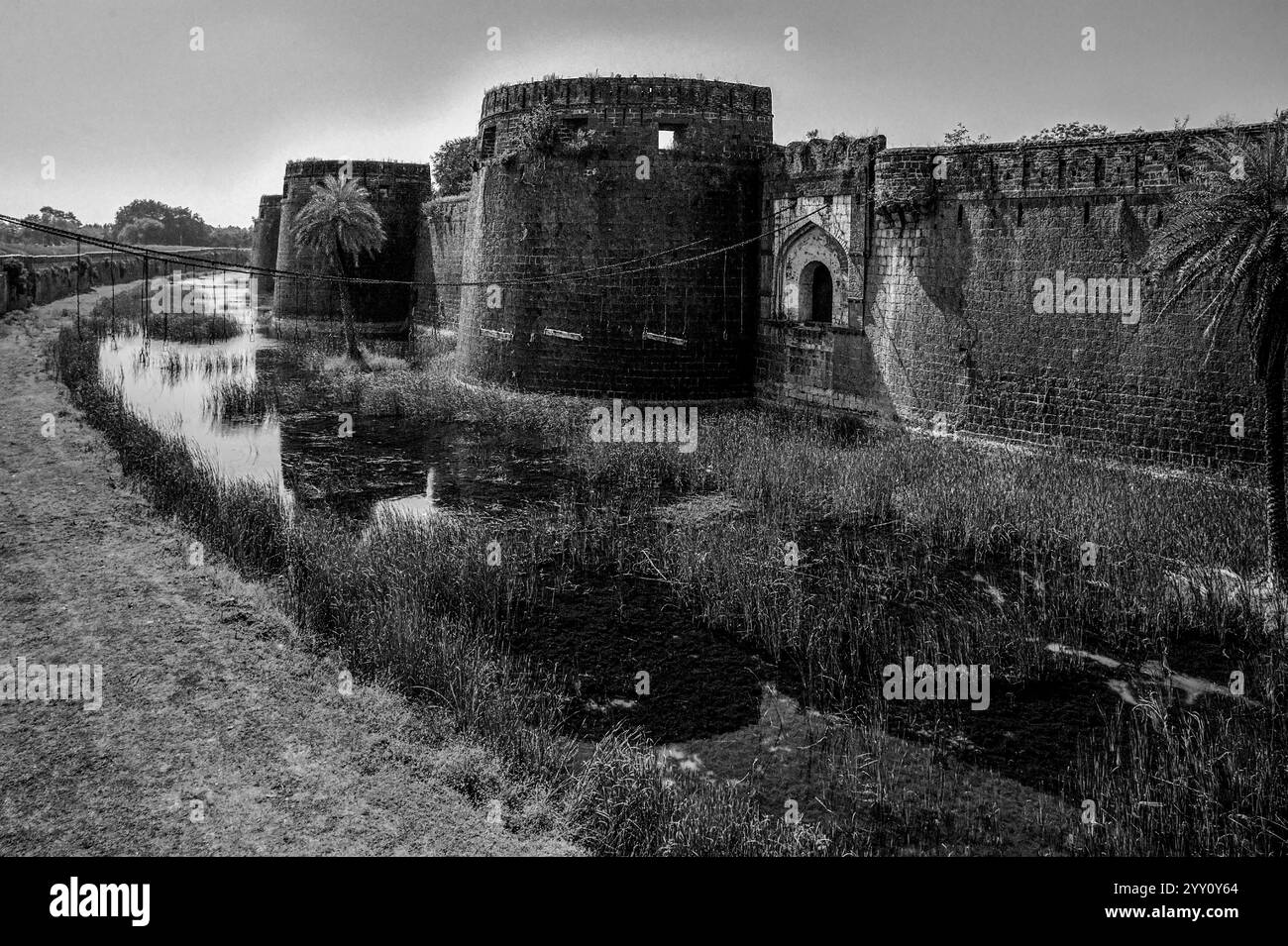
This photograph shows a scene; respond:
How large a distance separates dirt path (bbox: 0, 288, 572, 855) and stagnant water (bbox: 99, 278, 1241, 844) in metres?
1.79

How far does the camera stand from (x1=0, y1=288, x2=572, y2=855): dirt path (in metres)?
5.14

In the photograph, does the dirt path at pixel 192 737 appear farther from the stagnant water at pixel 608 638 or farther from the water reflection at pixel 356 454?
the water reflection at pixel 356 454

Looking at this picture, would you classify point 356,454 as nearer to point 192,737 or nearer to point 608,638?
point 608,638

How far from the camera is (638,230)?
18.8 meters

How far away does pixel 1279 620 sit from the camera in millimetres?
8383

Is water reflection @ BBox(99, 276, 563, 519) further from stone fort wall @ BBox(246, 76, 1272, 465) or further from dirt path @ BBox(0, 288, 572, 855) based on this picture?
dirt path @ BBox(0, 288, 572, 855)

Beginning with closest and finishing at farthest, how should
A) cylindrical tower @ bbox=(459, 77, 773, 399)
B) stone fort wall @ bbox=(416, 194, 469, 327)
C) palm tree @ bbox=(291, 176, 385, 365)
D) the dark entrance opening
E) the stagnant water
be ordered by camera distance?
1. the stagnant water
2. the dark entrance opening
3. cylindrical tower @ bbox=(459, 77, 773, 399)
4. palm tree @ bbox=(291, 176, 385, 365)
5. stone fort wall @ bbox=(416, 194, 469, 327)

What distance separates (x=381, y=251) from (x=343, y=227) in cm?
332

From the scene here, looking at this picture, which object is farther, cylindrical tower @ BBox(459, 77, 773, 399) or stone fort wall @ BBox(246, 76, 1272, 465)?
cylindrical tower @ BBox(459, 77, 773, 399)

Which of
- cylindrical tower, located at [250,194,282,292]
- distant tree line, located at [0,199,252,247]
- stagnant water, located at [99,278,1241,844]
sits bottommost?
stagnant water, located at [99,278,1241,844]

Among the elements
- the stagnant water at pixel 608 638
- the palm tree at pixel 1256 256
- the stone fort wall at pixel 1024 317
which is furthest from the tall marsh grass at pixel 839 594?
the palm tree at pixel 1256 256

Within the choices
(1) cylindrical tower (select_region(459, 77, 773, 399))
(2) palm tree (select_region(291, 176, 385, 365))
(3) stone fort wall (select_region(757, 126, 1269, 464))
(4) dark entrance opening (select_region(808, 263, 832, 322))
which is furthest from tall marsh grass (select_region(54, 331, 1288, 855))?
(2) palm tree (select_region(291, 176, 385, 365))

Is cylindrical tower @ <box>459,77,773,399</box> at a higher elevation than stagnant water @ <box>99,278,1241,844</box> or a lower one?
higher

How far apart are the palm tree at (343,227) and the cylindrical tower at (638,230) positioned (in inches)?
330
